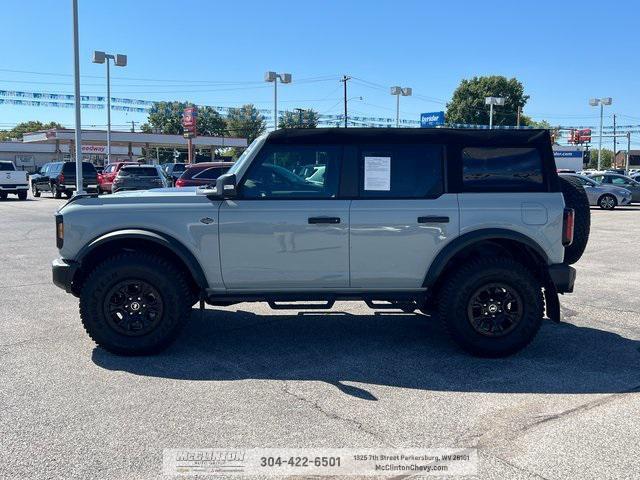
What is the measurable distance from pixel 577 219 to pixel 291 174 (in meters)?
2.79

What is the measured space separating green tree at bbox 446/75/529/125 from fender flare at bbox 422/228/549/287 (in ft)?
249

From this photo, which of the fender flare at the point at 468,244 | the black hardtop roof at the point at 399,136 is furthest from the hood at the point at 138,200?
the fender flare at the point at 468,244

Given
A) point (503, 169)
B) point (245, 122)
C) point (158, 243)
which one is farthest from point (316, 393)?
point (245, 122)

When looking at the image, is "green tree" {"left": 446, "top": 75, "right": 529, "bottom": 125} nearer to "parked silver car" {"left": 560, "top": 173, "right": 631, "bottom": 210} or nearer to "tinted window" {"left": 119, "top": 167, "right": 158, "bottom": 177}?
"parked silver car" {"left": 560, "top": 173, "right": 631, "bottom": 210}

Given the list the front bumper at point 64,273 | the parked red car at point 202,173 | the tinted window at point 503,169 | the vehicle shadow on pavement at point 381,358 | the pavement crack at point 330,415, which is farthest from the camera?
the parked red car at point 202,173

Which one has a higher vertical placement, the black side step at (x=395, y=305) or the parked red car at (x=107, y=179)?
the parked red car at (x=107, y=179)

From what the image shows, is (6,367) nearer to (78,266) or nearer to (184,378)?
(78,266)

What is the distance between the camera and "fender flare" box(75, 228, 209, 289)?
512 centimetres

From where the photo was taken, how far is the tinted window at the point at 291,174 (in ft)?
17.2

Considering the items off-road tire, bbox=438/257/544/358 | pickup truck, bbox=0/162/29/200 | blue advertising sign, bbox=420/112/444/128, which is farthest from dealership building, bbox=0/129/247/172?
off-road tire, bbox=438/257/544/358

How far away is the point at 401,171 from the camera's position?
529cm

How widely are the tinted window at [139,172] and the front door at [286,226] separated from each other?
20.1 metres

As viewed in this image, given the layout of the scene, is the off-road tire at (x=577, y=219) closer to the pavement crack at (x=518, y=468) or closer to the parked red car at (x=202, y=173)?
the pavement crack at (x=518, y=468)

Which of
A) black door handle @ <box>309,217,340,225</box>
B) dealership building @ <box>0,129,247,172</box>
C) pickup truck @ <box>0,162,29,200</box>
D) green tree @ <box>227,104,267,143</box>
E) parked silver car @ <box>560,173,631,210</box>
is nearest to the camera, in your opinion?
black door handle @ <box>309,217,340,225</box>
